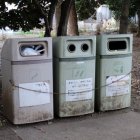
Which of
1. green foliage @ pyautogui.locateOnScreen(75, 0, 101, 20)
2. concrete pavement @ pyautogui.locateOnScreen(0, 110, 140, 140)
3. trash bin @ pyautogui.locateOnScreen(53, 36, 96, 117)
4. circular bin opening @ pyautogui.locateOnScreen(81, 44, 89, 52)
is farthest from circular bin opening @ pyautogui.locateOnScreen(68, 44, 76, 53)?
green foliage @ pyautogui.locateOnScreen(75, 0, 101, 20)

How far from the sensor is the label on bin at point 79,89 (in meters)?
5.82

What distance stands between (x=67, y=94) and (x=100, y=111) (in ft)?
2.57

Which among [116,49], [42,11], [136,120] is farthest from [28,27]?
[136,120]

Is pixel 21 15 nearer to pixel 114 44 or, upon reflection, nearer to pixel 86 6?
pixel 114 44

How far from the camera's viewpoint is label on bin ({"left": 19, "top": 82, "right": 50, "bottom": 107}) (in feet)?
17.9

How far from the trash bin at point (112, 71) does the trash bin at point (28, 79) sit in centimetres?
91

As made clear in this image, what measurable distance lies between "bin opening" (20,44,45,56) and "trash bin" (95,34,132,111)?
1.01 m

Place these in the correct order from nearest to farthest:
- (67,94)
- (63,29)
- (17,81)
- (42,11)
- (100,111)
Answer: (17,81) → (67,94) → (100,111) → (42,11) → (63,29)

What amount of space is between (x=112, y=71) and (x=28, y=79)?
4.83ft

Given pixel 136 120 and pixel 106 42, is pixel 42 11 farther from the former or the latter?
pixel 136 120

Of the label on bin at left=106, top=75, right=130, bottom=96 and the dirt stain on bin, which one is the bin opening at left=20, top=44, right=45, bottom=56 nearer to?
the dirt stain on bin

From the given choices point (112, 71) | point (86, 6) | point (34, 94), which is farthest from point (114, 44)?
point (86, 6)

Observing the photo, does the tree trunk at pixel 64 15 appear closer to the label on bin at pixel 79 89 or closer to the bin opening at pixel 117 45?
the bin opening at pixel 117 45

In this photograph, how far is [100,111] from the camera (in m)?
6.30
